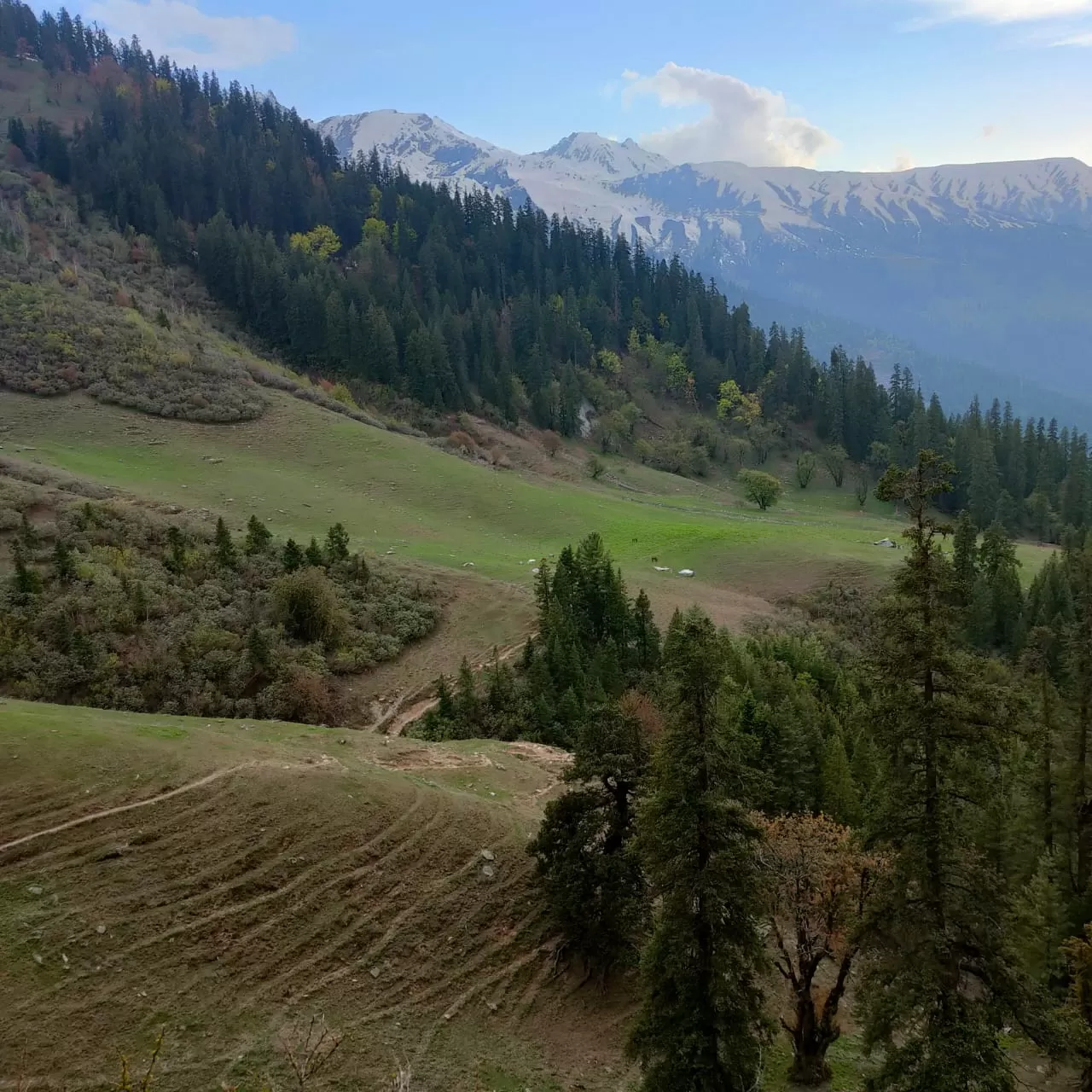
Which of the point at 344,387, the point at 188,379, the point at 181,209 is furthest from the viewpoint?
the point at 181,209

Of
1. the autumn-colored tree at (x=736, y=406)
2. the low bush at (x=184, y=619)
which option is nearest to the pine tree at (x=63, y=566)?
the low bush at (x=184, y=619)

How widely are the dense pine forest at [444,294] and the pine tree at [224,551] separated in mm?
60264

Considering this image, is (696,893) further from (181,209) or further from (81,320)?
(181,209)

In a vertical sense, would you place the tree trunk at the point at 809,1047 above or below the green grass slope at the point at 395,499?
below

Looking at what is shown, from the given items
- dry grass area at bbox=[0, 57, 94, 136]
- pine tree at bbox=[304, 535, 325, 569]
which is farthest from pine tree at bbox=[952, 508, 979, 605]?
dry grass area at bbox=[0, 57, 94, 136]

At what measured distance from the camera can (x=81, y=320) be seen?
71.1 metres

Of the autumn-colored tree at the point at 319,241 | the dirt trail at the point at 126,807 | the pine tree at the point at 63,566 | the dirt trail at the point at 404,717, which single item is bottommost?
the dirt trail at the point at 404,717

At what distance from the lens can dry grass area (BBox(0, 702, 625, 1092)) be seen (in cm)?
1552

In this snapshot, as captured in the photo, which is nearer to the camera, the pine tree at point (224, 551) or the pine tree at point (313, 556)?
the pine tree at point (224, 551)

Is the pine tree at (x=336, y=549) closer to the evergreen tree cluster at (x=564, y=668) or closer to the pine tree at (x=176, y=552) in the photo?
the pine tree at (x=176, y=552)

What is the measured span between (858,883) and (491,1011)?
900 cm

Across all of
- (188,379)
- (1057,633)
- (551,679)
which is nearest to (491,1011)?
(551,679)

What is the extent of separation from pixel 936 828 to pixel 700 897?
4.12 m

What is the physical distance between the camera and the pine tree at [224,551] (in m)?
39.0
